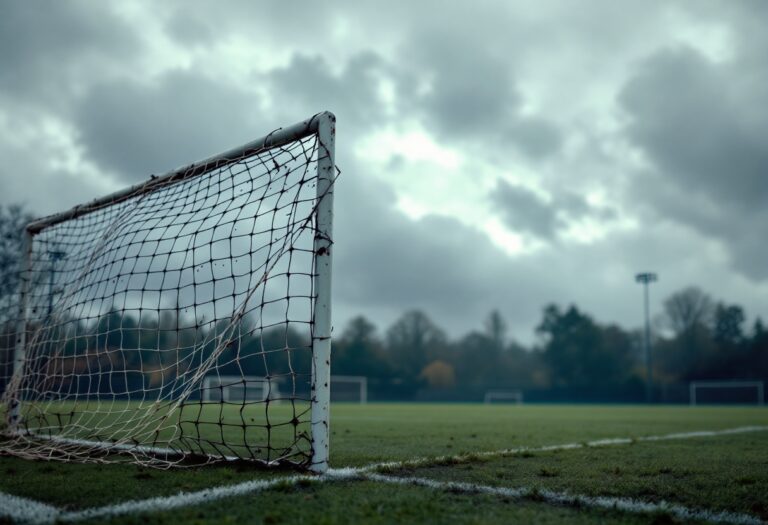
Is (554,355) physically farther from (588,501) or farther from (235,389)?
(588,501)

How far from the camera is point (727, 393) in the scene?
41344 mm

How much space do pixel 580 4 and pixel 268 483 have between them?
16055 millimetres

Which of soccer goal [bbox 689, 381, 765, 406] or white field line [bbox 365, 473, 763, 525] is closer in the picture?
white field line [bbox 365, 473, 763, 525]

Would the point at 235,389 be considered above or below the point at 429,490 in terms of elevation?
below

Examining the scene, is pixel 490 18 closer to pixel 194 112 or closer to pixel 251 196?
pixel 194 112

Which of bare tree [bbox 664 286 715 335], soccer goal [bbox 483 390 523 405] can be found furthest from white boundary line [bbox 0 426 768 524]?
bare tree [bbox 664 286 715 335]

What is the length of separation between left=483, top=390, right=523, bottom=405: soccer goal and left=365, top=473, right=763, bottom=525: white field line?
45.1m

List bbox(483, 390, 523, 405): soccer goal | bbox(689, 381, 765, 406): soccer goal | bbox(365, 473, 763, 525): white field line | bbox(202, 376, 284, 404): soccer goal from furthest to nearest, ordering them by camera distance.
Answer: bbox(483, 390, 523, 405): soccer goal < bbox(689, 381, 765, 406): soccer goal < bbox(202, 376, 284, 404): soccer goal < bbox(365, 473, 763, 525): white field line

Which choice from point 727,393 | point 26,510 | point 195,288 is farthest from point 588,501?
point 727,393

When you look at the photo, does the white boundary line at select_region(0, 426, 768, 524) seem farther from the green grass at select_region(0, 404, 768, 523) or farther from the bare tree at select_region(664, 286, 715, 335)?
the bare tree at select_region(664, 286, 715, 335)

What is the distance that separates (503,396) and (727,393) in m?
16.7

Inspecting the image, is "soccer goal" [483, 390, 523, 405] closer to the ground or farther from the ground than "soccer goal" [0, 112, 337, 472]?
closer to the ground

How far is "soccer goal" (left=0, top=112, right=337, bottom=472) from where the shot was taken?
357 centimetres

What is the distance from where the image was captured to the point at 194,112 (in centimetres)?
1415
